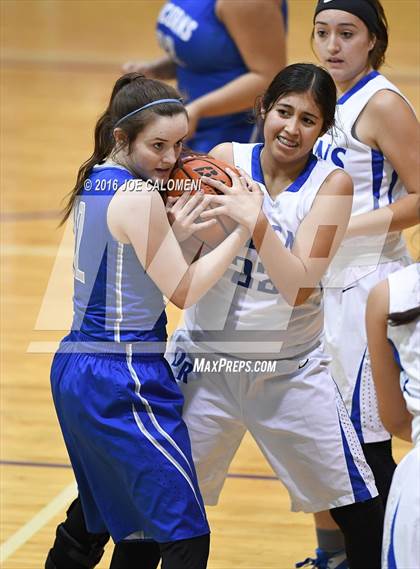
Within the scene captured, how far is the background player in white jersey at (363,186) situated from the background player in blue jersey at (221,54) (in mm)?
1368

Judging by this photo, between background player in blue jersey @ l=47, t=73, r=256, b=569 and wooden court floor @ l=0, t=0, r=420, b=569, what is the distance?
1075 mm

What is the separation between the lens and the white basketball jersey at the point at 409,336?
2.51m

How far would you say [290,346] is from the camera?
3314mm

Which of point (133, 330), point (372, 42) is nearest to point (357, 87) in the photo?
point (372, 42)

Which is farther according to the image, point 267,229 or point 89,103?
point 89,103

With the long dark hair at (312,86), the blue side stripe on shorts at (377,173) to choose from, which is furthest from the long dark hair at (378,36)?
the long dark hair at (312,86)

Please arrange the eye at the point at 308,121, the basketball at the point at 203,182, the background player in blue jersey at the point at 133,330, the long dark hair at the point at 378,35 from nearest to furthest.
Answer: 1. the background player in blue jersey at the point at 133,330
2. the basketball at the point at 203,182
3. the eye at the point at 308,121
4. the long dark hair at the point at 378,35

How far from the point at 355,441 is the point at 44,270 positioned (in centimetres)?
407

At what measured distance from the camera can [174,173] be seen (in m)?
3.15

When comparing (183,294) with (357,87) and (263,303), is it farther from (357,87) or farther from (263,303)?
(357,87)

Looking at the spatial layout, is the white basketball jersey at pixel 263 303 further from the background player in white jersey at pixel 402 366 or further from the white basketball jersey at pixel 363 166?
the background player in white jersey at pixel 402 366

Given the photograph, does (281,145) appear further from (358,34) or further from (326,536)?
(326,536)

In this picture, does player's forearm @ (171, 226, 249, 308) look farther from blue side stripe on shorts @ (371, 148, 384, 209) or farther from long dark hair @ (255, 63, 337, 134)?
blue side stripe on shorts @ (371, 148, 384, 209)

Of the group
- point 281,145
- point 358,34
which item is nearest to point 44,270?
point 358,34
